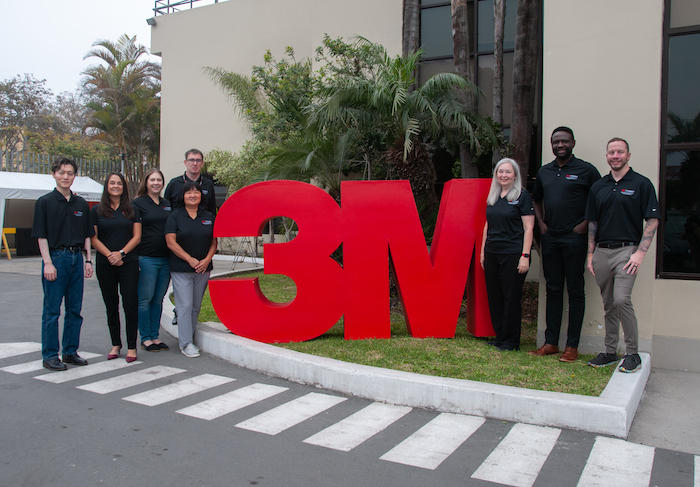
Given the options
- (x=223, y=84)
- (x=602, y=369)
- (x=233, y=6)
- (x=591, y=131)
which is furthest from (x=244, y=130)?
(x=602, y=369)

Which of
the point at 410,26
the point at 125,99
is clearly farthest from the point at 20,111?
the point at 410,26

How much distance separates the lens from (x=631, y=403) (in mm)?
3840

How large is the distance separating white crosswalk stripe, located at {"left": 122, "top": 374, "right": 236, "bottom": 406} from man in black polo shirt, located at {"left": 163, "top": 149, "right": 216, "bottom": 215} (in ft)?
6.48

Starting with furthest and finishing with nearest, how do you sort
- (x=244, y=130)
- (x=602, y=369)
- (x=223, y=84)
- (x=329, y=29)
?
(x=244, y=130)
(x=223, y=84)
(x=329, y=29)
(x=602, y=369)

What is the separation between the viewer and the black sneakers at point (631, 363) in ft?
15.1

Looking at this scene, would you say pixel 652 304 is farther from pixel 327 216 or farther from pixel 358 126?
pixel 358 126

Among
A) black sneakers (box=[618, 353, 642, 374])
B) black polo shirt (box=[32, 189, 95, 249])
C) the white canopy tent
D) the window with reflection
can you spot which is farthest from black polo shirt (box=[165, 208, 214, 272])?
the white canopy tent

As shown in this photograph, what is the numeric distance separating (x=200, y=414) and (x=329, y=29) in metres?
12.4

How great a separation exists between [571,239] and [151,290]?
14.4ft

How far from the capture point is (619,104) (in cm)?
537

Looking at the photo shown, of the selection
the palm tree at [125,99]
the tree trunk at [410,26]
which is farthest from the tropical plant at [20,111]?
the tree trunk at [410,26]

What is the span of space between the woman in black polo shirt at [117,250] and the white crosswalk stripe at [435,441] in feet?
10.8

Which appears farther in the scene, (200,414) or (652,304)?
(652,304)

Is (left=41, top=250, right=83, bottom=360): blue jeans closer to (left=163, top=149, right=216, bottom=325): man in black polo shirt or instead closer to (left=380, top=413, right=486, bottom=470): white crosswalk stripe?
(left=163, top=149, right=216, bottom=325): man in black polo shirt
